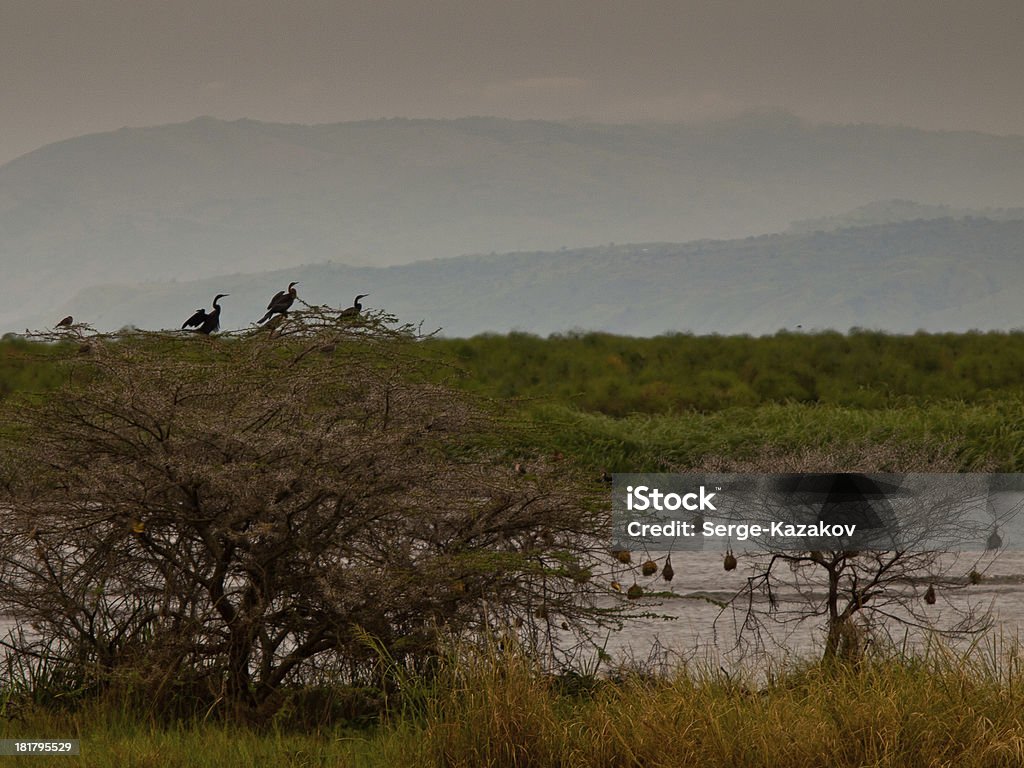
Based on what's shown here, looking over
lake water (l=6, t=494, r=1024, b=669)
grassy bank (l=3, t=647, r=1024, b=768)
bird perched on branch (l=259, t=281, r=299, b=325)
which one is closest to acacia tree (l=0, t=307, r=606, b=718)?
bird perched on branch (l=259, t=281, r=299, b=325)

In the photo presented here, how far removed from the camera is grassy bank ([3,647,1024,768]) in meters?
6.45

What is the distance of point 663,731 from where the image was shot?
653 cm

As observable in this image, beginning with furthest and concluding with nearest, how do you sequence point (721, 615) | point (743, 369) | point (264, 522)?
point (743, 369) → point (721, 615) → point (264, 522)

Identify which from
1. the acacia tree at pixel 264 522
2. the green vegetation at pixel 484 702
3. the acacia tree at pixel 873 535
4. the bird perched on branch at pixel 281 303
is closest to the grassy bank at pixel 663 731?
the green vegetation at pixel 484 702

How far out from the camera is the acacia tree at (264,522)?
754 centimetres

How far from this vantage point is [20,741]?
7270mm

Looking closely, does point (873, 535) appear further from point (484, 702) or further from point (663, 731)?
point (484, 702)

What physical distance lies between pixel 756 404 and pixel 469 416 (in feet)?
65.2

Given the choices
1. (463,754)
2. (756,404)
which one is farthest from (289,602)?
(756,404)

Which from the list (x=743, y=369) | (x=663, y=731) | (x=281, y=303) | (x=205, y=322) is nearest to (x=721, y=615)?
(x=281, y=303)

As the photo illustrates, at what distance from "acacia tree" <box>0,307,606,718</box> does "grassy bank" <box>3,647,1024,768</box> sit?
57 centimetres

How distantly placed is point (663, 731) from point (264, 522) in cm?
242

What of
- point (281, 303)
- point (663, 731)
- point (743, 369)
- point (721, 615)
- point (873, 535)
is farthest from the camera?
point (743, 369)

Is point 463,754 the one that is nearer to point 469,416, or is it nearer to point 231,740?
point 231,740
